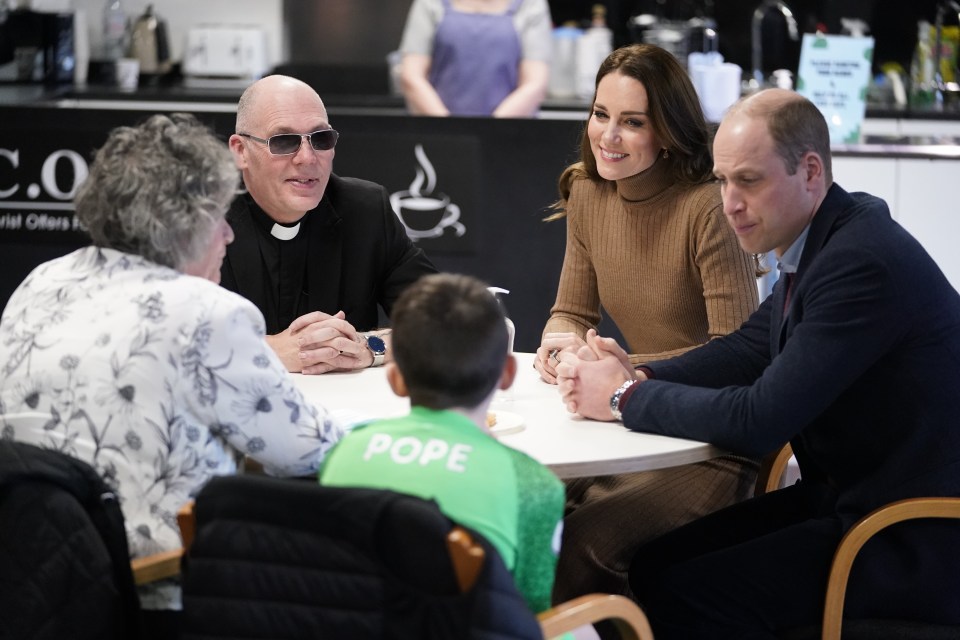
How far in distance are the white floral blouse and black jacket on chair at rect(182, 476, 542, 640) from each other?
272 mm

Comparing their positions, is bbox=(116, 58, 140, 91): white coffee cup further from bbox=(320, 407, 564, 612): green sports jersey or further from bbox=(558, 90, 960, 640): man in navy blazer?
bbox=(320, 407, 564, 612): green sports jersey

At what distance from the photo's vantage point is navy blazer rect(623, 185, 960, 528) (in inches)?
82.0

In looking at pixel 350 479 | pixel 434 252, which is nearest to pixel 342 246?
pixel 350 479

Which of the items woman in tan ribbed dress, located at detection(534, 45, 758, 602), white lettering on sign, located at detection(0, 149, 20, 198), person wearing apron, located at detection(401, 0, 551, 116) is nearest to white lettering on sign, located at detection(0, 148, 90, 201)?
white lettering on sign, located at detection(0, 149, 20, 198)

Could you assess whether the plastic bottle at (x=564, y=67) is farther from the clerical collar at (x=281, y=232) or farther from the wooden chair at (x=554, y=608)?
the wooden chair at (x=554, y=608)

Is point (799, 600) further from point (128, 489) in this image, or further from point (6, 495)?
point (6, 495)

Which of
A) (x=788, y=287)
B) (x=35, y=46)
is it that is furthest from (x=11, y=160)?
(x=788, y=287)

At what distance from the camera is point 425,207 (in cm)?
491

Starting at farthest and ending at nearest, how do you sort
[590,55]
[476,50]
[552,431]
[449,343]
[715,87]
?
[590,55] → [476,50] → [715,87] → [552,431] → [449,343]

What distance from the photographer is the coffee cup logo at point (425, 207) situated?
16.1 ft

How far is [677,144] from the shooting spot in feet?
9.51

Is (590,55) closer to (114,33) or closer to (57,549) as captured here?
(114,33)

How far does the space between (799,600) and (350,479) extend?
3.05 ft

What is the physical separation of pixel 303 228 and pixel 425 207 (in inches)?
72.8
